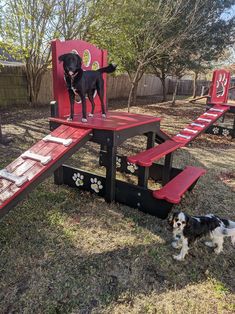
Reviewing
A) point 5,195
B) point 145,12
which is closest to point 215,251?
point 5,195

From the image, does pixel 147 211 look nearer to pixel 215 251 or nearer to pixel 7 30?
pixel 215 251

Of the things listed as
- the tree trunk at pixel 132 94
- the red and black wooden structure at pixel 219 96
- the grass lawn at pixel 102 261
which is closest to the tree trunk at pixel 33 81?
the tree trunk at pixel 132 94

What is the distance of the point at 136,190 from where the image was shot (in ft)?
10.3

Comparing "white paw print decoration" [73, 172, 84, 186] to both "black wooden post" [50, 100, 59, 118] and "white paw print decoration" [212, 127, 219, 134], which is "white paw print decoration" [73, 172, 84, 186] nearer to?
"black wooden post" [50, 100, 59, 118]

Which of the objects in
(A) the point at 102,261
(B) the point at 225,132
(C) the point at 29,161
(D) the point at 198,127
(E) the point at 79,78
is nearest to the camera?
(A) the point at 102,261

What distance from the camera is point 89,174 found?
3.50m

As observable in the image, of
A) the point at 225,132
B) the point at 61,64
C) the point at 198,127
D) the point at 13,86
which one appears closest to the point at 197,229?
the point at 61,64

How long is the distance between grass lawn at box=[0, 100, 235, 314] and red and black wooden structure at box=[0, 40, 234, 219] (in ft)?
0.64

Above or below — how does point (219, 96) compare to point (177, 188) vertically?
above

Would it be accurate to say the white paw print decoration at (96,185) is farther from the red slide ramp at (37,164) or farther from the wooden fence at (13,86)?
the wooden fence at (13,86)

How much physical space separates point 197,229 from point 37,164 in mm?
1714

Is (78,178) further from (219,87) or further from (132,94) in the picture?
(132,94)

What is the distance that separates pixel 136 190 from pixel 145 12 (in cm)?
663

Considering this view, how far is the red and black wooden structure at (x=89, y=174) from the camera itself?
2564 millimetres
